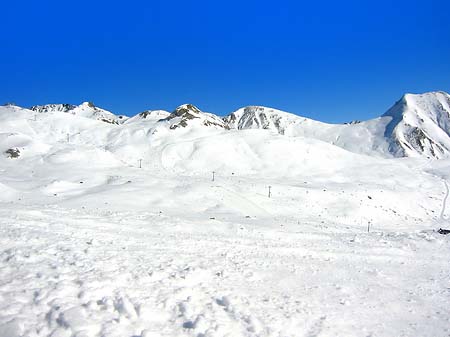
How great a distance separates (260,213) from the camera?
35625 mm

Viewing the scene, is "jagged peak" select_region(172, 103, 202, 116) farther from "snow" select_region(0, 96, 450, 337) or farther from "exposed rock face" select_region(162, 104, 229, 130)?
"snow" select_region(0, 96, 450, 337)

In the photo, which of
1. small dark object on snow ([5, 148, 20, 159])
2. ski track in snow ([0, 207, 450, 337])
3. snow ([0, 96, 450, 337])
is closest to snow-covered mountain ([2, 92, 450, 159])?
small dark object on snow ([5, 148, 20, 159])

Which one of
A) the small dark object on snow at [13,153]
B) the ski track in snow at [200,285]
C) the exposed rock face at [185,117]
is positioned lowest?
the ski track in snow at [200,285]

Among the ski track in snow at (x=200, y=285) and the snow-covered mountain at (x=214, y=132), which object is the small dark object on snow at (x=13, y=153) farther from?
the ski track in snow at (x=200, y=285)

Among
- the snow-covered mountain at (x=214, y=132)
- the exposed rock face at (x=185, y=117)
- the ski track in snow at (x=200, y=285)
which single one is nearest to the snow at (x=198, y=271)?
the ski track in snow at (x=200, y=285)

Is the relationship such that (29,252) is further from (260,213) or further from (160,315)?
(260,213)

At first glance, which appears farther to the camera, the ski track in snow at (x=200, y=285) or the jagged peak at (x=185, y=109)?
the jagged peak at (x=185, y=109)

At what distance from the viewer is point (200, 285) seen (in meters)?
11.7

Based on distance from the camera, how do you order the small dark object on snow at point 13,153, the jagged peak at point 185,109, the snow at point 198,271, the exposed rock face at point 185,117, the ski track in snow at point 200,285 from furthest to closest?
the jagged peak at point 185,109, the exposed rock face at point 185,117, the small dark object on snow at point 13,153, the snow at point 198,271, the ski track in snow at point 200,285

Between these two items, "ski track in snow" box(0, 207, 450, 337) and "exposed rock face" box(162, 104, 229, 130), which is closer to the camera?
"ski track in snow" box(0, 207, 450, 337)

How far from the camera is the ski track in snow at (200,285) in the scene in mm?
9117

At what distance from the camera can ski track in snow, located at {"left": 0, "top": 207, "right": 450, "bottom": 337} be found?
912 centimetres

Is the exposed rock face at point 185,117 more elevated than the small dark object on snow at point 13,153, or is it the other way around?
the exposed rock face at point 185,117

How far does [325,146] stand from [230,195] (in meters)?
51.7
